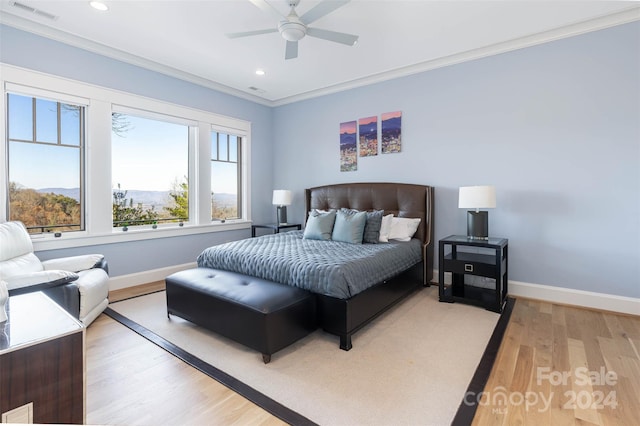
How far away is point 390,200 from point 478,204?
1266mm

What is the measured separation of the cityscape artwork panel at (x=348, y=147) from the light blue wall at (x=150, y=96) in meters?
1.62

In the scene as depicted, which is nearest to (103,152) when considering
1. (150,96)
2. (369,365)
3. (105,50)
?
(150,96)

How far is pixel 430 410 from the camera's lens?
173 cm

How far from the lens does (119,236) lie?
12.6 feet

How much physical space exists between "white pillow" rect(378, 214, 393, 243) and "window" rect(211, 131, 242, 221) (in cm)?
271

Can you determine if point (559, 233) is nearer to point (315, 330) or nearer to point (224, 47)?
point (315, 330)

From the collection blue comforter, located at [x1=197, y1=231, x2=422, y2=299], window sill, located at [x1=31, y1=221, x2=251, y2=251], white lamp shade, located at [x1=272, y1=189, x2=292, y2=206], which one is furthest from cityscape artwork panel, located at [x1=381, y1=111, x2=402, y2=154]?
window sill, located at [x1=31, y1=221, x2=251, y2=251]

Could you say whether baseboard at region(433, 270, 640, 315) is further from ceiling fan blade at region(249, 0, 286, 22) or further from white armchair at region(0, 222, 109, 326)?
white armchair at region(0, 222, 109, 326)

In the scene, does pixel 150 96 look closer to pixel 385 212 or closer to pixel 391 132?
pixel 391 132

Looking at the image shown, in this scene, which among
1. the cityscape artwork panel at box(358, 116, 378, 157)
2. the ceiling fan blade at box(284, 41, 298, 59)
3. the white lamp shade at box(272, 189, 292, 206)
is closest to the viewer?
the ceiling fan blade at box(284, 41, 298, 59)

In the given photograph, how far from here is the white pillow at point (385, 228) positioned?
382 cm

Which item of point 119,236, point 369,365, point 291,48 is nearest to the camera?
point 369,365

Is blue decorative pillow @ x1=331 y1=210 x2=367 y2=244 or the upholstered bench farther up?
blue decorative pillow @ x1=331 y1=210 x2=367 y2=244

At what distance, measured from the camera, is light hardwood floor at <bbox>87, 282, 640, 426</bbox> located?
1682 millimetres
